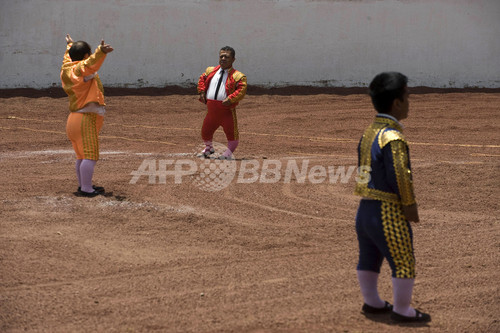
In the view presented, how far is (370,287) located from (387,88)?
1422 millimetres

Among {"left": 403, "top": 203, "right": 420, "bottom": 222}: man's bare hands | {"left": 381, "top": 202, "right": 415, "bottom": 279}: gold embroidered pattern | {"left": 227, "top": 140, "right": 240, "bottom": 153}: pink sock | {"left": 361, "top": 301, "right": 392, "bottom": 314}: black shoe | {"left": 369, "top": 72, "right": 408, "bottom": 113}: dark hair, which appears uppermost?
{"left": 369, "top": 72, "right": 408, "bottom": 113}: dark hair

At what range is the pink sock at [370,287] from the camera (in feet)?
16.9

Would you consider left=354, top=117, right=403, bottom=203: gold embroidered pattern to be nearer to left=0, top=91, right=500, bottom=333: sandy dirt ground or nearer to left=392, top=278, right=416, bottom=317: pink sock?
left=392, top=278, right=416, bottom=317: pink sock

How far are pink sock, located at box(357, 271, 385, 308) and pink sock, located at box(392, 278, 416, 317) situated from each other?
0.66 ft

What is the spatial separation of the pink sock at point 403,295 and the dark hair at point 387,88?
3.84 ft

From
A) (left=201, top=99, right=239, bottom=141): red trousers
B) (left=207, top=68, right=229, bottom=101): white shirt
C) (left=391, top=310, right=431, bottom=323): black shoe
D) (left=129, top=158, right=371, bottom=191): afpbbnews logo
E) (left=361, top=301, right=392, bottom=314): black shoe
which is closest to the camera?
(left=391, top=310, right=431, bottom=323): black shoe

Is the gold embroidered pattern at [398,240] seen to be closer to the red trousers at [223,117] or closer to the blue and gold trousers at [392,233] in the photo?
the blue and gold trousers at [392,233]

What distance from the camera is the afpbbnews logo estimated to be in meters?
9.80

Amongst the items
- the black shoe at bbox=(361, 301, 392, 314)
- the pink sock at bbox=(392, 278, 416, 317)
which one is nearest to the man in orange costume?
the black shoe at bbox=(361, 301, 392, 314)

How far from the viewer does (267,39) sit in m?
19.8

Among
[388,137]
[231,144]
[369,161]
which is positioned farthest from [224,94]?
[388,137]

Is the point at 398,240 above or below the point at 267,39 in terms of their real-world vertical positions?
below

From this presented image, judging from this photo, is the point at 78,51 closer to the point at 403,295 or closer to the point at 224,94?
→ the point at 224,94

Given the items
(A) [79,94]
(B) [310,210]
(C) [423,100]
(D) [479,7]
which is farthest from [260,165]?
(D) [479,7]
